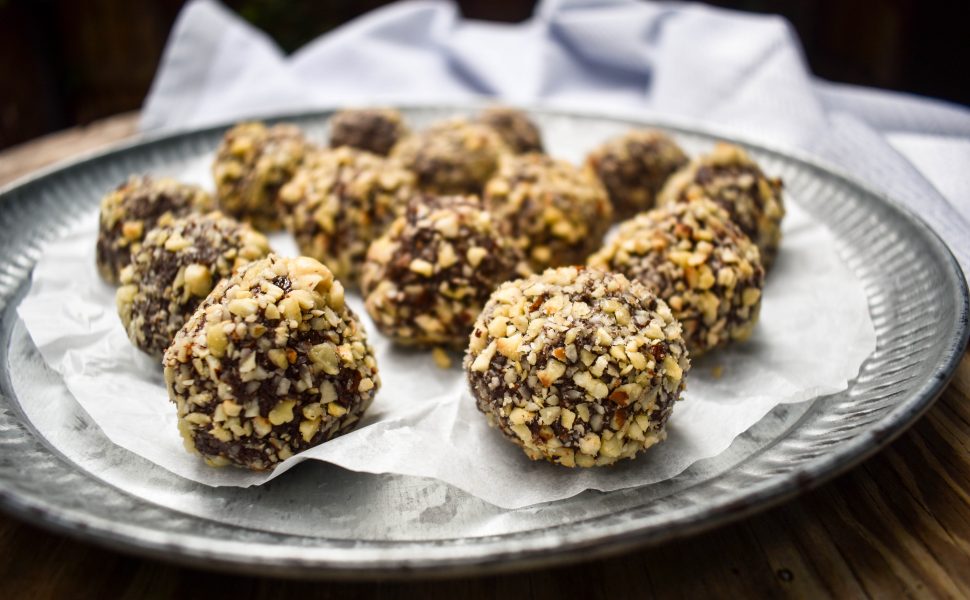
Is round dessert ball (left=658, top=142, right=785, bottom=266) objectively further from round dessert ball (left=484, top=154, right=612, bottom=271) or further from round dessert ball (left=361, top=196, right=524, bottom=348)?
round dessert ball (left=361, top=196, right=524, bottom=348)

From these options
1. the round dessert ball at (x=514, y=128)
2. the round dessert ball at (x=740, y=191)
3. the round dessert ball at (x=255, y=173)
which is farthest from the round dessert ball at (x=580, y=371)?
the round dessert ball at (x=514, y=128)

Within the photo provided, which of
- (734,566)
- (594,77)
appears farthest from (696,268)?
(594,77)

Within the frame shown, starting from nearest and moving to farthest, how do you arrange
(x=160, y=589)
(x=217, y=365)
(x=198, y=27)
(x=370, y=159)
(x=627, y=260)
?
(x=160, y=589)
(x=217, y=365)
(x=627, y=260)
(x=370, y=159)
(x=198, y=27)

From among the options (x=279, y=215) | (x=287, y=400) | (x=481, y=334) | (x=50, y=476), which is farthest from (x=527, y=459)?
(x=279, y=215)

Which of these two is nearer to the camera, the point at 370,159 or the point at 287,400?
the point at 287,400

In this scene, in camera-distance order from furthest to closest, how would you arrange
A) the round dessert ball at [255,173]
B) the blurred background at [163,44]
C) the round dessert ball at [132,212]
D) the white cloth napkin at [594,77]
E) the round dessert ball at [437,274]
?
the blurred background at [163,44] < the white cloth napkin at [594,77] < the round dessert ball at [255,173] < the round dessert ball at [132,212] < the round dessert ball at [437,274]

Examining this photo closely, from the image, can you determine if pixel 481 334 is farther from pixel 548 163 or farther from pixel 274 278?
pixel 548 163

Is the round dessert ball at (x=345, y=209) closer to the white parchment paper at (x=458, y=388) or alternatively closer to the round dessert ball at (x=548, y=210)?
the white parchment paper at (x=458, y=388)
